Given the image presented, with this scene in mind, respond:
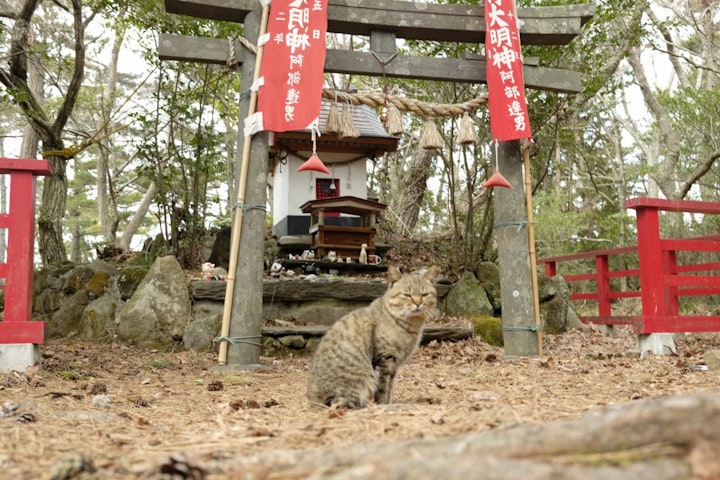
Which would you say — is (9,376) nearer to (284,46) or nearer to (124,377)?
(124,377)

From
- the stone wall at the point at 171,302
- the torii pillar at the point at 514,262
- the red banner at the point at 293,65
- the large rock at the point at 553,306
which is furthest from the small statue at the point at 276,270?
the large rock at the point at 553,306

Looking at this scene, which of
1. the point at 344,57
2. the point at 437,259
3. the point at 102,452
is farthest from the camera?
the point at 437,259

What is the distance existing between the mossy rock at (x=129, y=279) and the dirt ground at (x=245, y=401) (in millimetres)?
1277

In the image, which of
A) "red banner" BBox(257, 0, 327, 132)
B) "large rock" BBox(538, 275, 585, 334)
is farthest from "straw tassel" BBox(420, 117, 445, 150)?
"large rock" BBox(538, 275, 585, 334)

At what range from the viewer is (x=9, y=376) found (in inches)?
196

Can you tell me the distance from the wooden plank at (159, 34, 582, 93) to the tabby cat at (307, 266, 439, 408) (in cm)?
346

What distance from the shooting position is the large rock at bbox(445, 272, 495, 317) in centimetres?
924

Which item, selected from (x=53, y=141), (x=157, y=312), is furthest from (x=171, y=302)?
(x=53, y=141)

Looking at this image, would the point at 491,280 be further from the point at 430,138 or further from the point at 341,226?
the point at 430,138

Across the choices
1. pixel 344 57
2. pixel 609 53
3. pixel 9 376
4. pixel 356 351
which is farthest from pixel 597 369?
pixel 609 53

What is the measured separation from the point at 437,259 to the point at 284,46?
593cm

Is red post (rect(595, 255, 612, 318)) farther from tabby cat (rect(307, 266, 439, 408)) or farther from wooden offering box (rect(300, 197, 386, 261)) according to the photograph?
tabby cat (rect(307, 266, 439, 408))

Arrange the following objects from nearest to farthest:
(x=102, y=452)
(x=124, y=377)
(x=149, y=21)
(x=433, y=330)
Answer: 1. (x=102, y=452)
2. (x=124, y=377)
3. (x=433, y=330)
4. (x=149, y=21)

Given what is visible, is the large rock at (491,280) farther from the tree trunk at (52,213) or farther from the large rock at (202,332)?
the tree trunk at (52,213)
